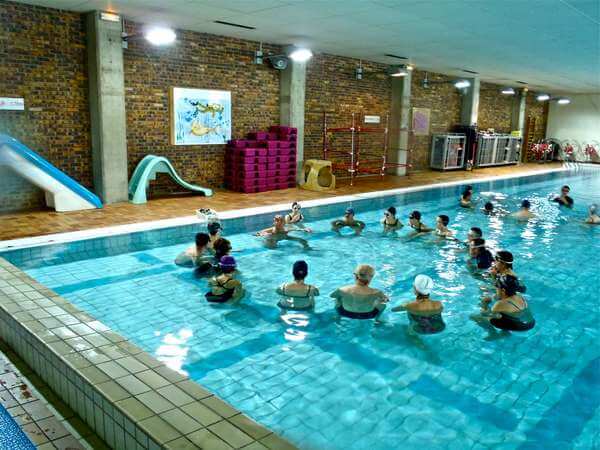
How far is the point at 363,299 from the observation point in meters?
5.38

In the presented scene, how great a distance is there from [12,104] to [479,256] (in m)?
9.13

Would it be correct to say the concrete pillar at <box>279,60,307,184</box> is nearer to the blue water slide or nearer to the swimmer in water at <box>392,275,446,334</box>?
the blue water slide

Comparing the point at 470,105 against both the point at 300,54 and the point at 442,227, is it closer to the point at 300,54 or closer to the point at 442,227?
the point at 300,54

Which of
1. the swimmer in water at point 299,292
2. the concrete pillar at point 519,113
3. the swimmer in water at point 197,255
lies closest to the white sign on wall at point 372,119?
the swimmer in water at point 197,255

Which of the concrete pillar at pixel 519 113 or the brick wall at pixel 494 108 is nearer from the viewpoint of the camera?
the brick wall at pixel 494 108

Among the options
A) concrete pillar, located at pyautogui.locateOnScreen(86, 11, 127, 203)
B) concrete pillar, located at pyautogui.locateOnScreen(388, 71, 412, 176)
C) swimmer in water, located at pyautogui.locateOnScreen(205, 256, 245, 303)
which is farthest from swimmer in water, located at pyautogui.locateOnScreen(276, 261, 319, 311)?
concrete pillar, located at pyautogui.locateOnScreen(388, 71, 412, 176)

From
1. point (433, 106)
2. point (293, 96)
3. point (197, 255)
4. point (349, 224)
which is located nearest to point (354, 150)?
point (293, 96)

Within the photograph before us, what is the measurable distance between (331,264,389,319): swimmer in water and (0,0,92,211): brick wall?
26.3 ft

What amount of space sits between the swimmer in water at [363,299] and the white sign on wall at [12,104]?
809 cm

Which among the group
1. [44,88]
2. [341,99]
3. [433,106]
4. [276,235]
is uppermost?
[433,106]

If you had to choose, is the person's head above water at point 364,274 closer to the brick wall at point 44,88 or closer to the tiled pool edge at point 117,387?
the tiled pool edge at point 117,387

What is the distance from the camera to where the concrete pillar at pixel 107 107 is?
1035cm

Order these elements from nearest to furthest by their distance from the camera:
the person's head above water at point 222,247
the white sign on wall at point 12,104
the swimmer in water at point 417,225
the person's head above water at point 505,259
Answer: the person's head above water at point 505,259
the person's head above water at point 222,247
the swimmer in water at point 417,225
the white sign on wall at point 12,104

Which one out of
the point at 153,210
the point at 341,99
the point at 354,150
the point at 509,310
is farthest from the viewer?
the point at 354,150
